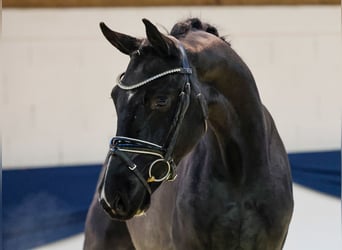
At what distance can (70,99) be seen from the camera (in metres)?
4.93

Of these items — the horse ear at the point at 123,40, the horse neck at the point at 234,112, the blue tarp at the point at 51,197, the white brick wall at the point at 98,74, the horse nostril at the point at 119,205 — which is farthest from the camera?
the white brick wall at the point at 98,74

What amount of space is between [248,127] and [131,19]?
3.01 meters

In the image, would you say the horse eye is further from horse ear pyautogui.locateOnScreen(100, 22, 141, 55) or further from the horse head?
horse ear pyautogui.locateOnScreen(100, 22, 141, 55)

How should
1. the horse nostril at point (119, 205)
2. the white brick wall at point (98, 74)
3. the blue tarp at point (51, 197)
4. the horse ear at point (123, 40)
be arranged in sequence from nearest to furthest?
the horse nostril at point (119, 205) < the horse ear at point (123, 40) < the blue tarp at point (51, 197) < the white brick wall at point (98, 74)

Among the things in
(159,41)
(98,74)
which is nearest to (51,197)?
(98,74)

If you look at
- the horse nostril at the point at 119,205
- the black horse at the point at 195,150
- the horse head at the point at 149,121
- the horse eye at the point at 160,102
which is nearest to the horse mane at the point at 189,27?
the black horse at the point at 195,150

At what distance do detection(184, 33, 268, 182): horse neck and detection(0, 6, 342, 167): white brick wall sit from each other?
107 inches

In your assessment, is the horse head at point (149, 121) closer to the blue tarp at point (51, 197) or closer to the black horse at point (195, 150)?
the black horse at point (195, 150)

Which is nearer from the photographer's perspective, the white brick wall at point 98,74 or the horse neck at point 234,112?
the horse neck at point 234,112

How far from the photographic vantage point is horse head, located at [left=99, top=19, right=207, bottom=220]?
67.1 inches

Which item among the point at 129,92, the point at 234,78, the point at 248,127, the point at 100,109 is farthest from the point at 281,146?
the point at 100,109

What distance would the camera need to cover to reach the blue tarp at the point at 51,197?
4.73m

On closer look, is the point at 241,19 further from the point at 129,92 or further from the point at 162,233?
the point at 129,92

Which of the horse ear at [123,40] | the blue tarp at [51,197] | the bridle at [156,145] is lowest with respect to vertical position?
the blue tarp at [51,197]
